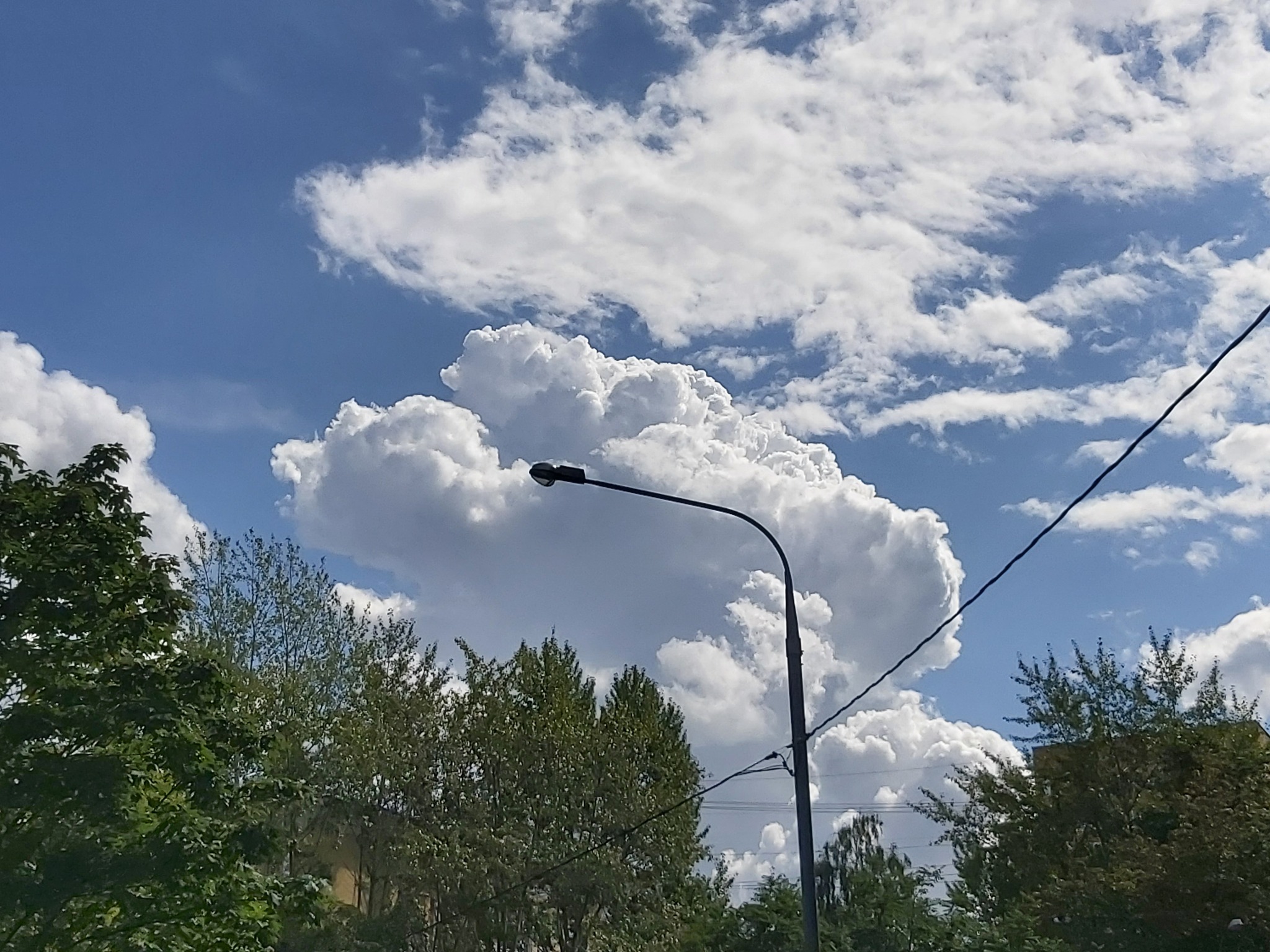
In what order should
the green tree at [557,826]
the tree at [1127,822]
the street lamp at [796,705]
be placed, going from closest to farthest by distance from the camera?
the street lamp at [796,705] → the tree at [1127,822] → the green tree at [557,826]

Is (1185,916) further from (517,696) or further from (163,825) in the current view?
(517,696)

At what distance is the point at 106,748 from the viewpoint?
59.4ft

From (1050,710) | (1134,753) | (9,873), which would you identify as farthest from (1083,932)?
(9,873)

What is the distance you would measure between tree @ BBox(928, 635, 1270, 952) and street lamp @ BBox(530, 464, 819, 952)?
1173cm

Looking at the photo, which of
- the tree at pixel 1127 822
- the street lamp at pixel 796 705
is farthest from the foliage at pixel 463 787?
the street lamp at pixel 796 705

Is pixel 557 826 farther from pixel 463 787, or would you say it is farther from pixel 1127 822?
pixel 1127 822

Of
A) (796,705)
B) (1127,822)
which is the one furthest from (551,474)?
(1127,822)

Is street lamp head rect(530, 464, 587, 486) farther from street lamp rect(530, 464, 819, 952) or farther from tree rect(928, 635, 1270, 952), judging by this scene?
tree rect(928, 635, 1270, 952)

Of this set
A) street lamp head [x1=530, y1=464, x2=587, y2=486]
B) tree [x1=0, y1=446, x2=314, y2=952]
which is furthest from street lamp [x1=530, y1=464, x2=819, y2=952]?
tree [x1=0, y1=446, x2=314, y2=952]

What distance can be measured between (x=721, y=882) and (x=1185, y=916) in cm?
2503

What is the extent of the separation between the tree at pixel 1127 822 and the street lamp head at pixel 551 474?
15.3 meters

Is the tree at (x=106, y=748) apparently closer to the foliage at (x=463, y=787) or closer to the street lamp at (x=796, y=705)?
the street lamp at (x=796, y=705)

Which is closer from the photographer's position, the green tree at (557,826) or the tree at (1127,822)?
the tree at (1127,822)

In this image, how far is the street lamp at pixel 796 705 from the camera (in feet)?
49.2
